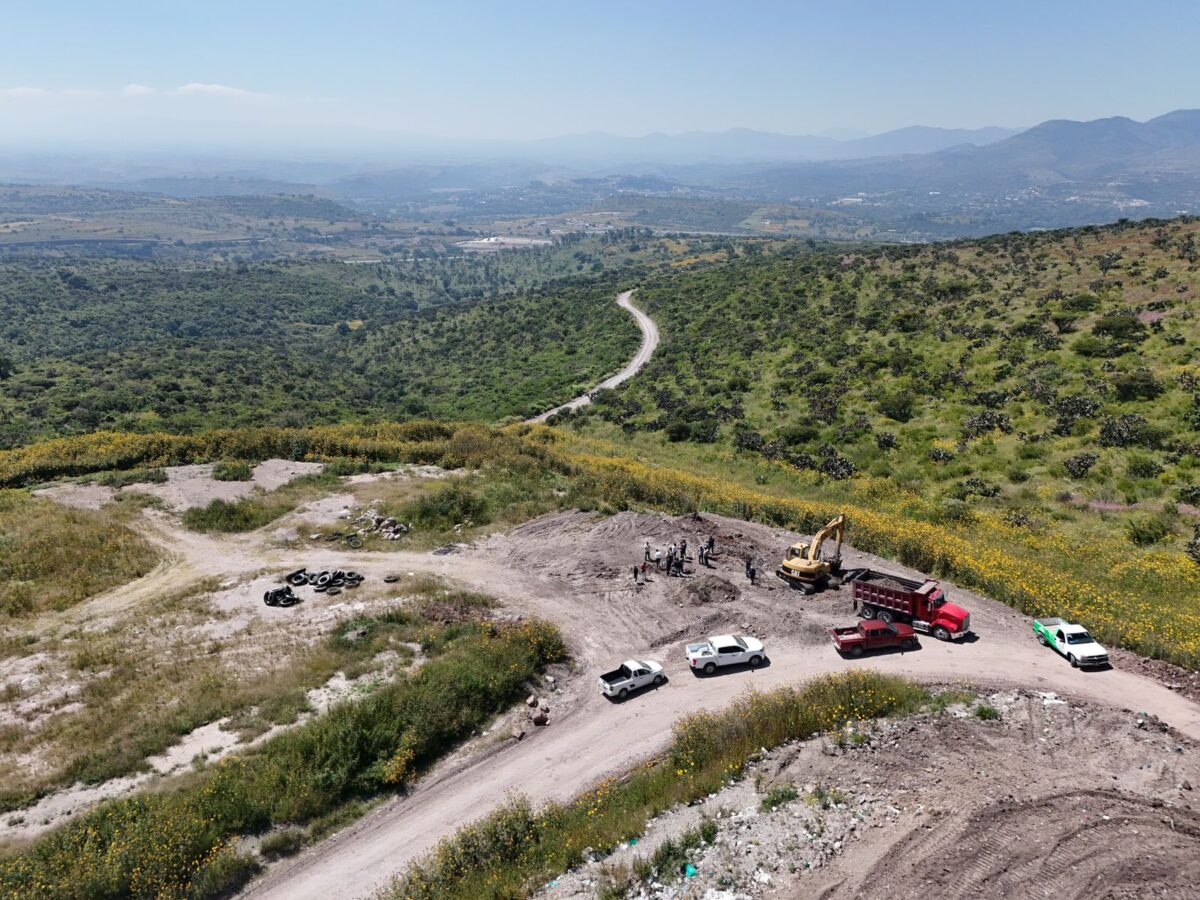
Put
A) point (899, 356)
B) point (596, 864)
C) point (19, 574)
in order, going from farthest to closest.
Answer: point (899, 356) → point (19, 574) → point (596, 864)

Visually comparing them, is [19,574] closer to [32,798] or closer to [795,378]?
[32,798]

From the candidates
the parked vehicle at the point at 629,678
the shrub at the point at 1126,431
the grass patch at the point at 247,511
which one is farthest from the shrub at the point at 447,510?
the shrub at the point at 1126,431

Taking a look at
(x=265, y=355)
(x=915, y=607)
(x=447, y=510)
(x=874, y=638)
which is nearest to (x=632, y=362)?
(x=447, y=510)

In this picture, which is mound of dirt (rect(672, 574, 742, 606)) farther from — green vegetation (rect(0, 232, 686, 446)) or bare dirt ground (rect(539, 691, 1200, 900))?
green vegetation (rect(0, 232, 686, 446))

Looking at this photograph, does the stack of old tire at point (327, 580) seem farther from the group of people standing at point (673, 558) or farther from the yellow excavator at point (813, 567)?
the yellow excavator at point (813, 567)

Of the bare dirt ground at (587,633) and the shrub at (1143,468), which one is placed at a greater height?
the shrub at (1143,468)

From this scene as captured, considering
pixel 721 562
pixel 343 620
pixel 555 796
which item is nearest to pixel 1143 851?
pixel 555 796
